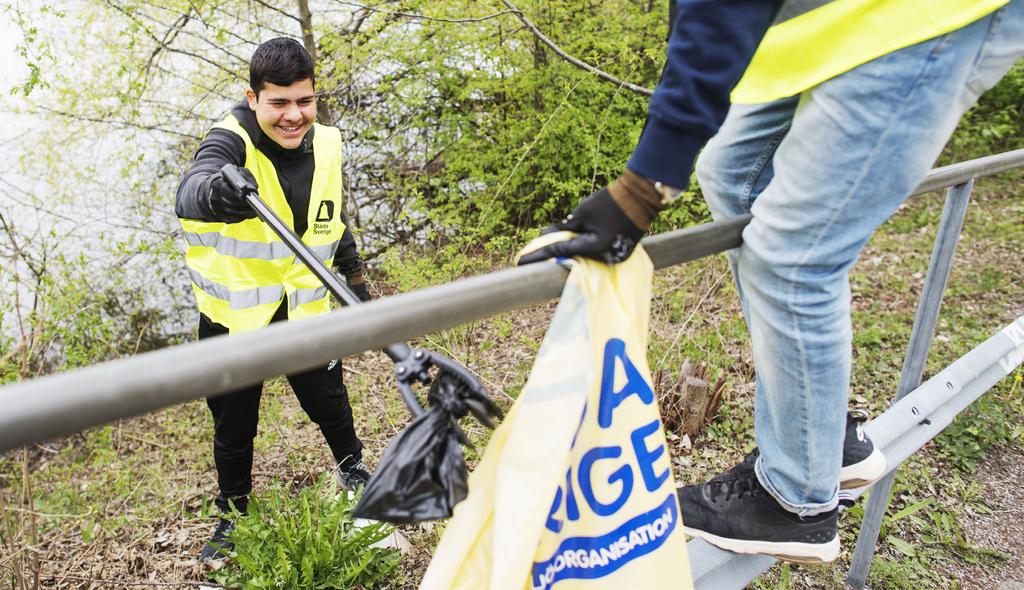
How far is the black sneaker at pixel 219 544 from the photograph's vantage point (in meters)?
2.93

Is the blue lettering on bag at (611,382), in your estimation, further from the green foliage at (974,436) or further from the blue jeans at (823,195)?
the green foliage at (974,436)

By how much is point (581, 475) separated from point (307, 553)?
185 centimetres

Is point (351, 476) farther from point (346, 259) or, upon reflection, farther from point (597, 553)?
point (597, 553)

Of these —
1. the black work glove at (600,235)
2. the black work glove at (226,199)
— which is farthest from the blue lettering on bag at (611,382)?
the black work glove at (226,199)

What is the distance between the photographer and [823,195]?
1.18 m

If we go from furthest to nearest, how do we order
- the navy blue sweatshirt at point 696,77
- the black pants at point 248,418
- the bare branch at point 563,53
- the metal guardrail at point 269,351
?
the bare branch at point 563,53
the black pants at point 248,418
the navy blue sweatshirt at point 696,77
the metal guardrail at point 269,351

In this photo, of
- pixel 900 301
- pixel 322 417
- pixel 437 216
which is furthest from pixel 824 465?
pixel 437 216

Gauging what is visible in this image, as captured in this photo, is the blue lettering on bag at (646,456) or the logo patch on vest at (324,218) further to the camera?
the logo patch on vest at (324,218)

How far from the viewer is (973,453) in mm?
3076

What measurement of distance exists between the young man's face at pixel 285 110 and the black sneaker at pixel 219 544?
1.72 meters

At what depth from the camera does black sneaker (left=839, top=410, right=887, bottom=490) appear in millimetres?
1624

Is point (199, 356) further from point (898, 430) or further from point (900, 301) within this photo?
point (900, 301)

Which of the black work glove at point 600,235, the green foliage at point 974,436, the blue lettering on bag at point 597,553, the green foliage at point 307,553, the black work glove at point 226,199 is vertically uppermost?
the black work glove at point 226,199

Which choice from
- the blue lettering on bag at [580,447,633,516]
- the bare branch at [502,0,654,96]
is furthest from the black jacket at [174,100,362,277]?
the bare branch at [502,0,654,96]
